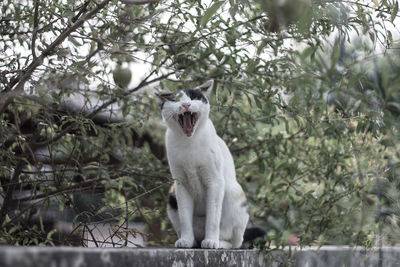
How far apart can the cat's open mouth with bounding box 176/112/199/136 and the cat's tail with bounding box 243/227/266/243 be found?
731 mm

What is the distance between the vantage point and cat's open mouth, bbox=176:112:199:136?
8.74 ft

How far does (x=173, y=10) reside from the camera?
271cm

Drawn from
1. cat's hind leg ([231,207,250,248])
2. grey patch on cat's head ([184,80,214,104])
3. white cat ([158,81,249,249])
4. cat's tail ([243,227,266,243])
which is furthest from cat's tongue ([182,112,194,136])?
cat's tail ([243,227,266,243])

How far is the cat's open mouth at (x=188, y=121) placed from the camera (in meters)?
2.66

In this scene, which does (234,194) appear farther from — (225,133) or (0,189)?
(0,189)

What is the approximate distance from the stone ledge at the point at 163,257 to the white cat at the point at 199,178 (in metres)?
0.35

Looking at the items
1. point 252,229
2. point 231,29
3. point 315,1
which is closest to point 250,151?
point 252,229

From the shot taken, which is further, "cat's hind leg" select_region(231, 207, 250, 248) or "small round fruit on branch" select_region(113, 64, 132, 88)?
"cat's hind leg" select_region(231, 207, 250, 248)

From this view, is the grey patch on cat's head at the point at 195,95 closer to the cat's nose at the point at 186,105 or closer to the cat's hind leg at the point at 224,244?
the cat's nose at the point at 186,105

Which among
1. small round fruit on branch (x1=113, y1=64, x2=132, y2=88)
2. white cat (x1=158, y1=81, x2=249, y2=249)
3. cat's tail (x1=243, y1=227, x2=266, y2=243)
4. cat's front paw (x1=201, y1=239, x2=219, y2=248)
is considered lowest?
cat's front paw (x1=201, y1=239, x2=219, y2=248)

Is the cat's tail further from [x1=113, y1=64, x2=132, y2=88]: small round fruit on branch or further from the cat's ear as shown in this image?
[x1=113, y1=64, x2=132, y2=88]: small round fruit on branch

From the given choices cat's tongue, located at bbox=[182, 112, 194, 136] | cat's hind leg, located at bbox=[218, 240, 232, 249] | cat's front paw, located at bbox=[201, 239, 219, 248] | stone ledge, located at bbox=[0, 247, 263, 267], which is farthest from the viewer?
cat's hind leg, located at bbox=[218, 240, 232, 249]

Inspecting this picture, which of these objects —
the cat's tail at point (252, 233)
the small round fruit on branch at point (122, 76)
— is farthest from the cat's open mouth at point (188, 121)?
the cat's tail at point (252, 233)

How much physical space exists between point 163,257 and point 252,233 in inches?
50.5
